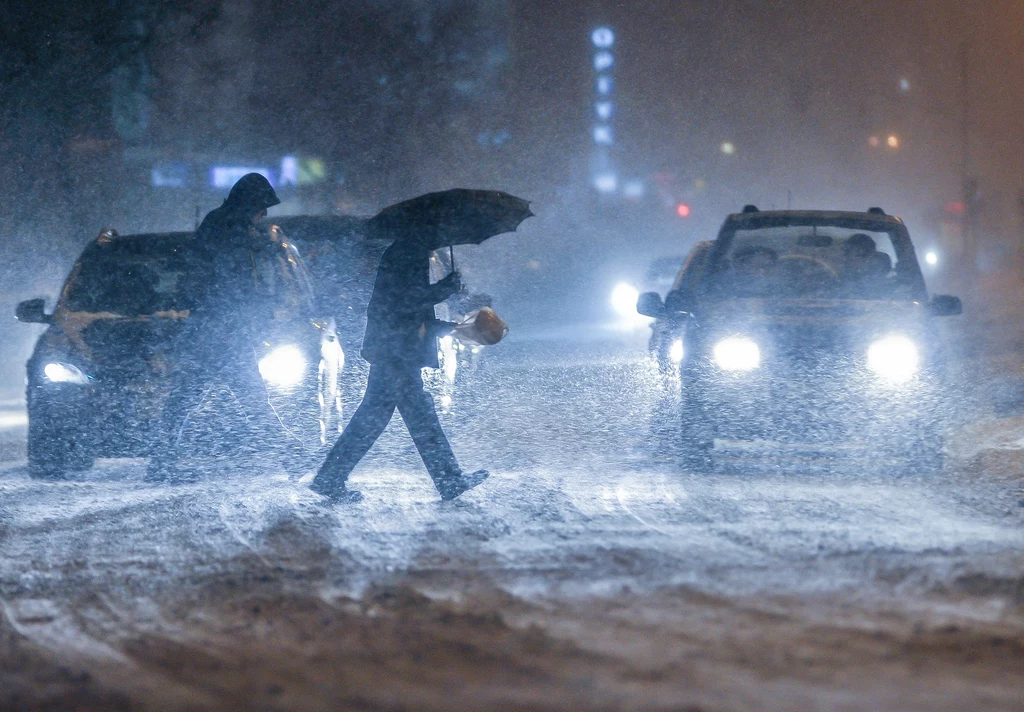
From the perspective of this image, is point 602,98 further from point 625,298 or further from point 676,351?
point 676,351

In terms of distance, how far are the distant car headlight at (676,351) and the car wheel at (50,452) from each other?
435 centimetres

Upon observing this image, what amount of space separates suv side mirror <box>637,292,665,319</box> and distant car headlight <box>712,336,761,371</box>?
3.29 feet

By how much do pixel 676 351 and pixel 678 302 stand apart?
1.47ft

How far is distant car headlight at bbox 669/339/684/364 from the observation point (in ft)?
27.6

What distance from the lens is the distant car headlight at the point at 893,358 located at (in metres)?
7.73

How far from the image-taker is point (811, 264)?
342 inches

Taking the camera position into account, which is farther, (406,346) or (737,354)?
(737,354)

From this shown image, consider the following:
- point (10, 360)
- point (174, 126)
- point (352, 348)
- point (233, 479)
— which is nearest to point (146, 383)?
point (233, 479)

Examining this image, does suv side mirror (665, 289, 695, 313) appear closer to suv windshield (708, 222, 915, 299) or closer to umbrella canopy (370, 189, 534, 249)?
suv windshield (708, 222, 915, 299)

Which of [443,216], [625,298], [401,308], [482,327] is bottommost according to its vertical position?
[482,327]

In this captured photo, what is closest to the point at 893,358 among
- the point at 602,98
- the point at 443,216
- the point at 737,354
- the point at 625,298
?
the point at 737,354

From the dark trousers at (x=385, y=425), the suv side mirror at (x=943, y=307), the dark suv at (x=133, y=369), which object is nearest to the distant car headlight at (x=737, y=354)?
the suv side mirror at (x=943, y=307)

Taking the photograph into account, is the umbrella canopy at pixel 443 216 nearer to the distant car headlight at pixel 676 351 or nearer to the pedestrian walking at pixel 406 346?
the pedestrian walking at pixel 406 346

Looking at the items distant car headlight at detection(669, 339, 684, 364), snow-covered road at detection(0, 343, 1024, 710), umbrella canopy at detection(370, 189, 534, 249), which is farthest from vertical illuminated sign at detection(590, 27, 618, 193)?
snow-covered road at detection(0, 343, 1024, 710)
